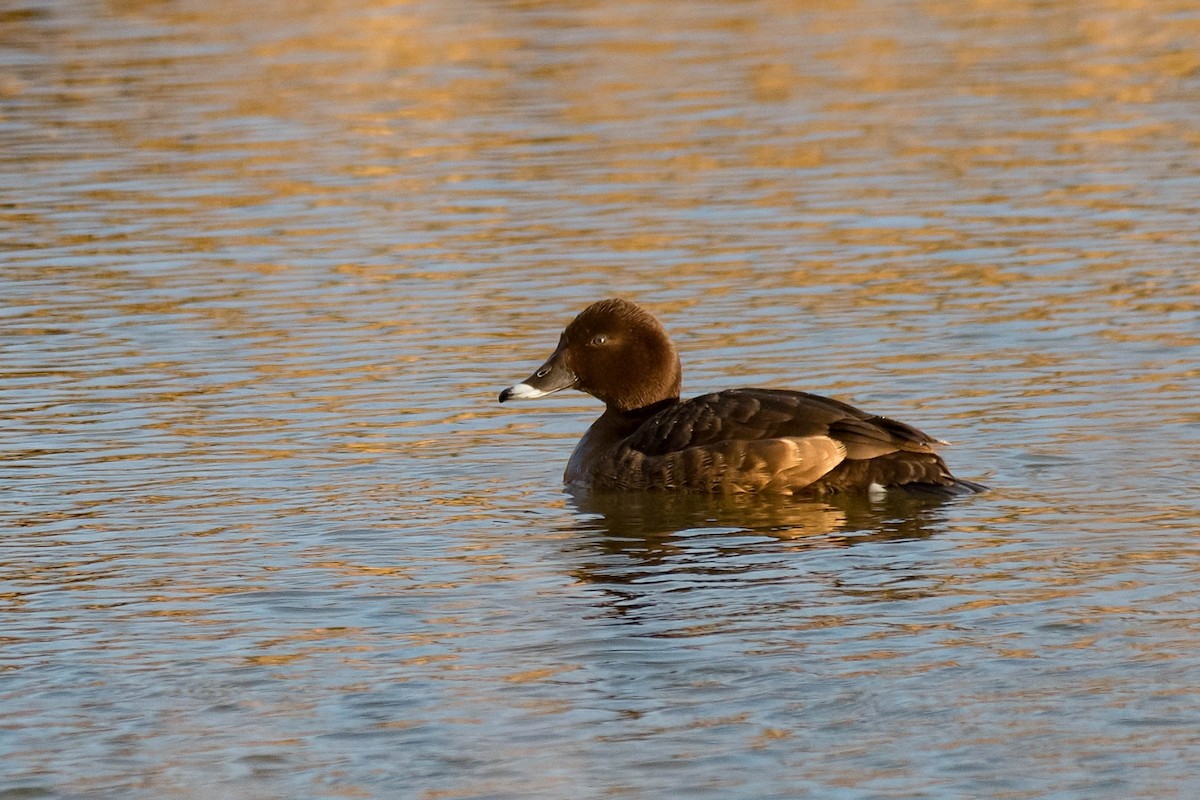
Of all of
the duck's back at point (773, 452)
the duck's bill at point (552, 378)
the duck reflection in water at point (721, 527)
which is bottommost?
the duck reflection in water at point (721, 527)

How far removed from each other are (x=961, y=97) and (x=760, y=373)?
11997 millimetres

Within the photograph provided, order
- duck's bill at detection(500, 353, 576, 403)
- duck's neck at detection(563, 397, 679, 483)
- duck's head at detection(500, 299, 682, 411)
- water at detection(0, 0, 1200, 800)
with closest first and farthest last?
water at detection(0, 0, 1200, 800) < duck's neck at detection(563, 397, 679, 483) < duck's head at detection(500, 299, 682, 411) < duck's bill at detection(500, 353, 576, 403)

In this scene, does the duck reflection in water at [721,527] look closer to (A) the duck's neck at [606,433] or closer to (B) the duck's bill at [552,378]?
(A) the duck's neck at [606,433]

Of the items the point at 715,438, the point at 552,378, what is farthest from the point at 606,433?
the point at 715,438

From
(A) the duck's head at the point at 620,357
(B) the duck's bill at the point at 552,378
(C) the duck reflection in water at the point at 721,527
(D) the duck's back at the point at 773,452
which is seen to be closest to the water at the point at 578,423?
(C) the duck reflection in water at the point at 721,527

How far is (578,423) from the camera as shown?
1357 cm

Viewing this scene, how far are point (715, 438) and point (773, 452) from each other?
0.34 meters

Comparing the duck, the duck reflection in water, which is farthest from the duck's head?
the duck reflection in water

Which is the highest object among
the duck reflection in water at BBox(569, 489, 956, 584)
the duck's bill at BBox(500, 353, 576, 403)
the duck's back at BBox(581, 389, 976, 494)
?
the duck's bill at BBox(500, 353, 576, 403)

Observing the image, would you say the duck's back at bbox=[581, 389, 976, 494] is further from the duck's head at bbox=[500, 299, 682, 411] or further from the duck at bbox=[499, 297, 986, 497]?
the duck's head at bbox=[500, 299, 682, 411]

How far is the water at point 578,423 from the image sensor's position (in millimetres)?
7387

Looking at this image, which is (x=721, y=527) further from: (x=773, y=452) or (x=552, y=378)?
(x=552, y=378)

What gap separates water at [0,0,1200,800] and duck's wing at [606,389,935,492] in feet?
0.55

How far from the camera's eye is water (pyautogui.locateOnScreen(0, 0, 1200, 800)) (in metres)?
7.39
